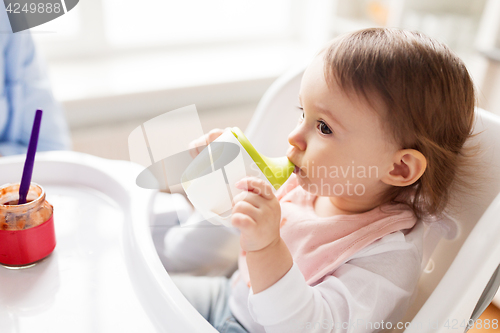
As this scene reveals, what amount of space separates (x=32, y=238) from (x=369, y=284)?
0.45 metres

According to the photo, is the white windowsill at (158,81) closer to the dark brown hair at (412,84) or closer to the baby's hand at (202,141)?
the baby's hand at (202,141)

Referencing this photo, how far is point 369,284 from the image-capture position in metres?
0.56

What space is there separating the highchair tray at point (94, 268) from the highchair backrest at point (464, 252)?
0.28 metres

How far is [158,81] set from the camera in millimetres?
1518

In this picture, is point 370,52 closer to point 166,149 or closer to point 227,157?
point 227,157

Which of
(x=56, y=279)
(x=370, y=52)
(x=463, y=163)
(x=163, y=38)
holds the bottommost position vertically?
(x=163, y=38)

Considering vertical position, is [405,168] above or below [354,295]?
above

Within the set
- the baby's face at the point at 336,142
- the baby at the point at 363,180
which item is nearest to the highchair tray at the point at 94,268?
the baby at the point at 363,180

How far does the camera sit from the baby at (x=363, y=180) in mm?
532

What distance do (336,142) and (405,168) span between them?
0.11m

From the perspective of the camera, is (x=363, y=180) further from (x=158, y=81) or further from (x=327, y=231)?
(x=158, y=81)

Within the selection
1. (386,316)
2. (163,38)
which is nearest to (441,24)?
(163,38)

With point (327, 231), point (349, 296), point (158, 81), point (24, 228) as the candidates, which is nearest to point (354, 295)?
point (349, 296)

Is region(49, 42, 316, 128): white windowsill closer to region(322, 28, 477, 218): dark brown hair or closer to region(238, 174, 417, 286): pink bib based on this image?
region(238, 174, 417, 286): pink bib
